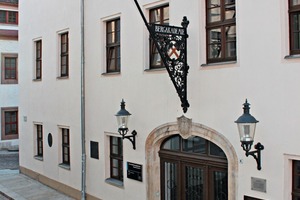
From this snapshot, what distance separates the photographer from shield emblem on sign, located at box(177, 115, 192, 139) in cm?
850

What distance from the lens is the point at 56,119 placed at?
1381 cm

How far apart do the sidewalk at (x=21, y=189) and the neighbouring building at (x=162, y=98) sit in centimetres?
40

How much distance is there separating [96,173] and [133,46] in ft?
13.1

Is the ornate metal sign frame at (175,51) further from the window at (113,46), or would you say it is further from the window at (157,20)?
the window at (113,46)

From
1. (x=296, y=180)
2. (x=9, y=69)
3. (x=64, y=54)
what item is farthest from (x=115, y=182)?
(x=9, y=69)

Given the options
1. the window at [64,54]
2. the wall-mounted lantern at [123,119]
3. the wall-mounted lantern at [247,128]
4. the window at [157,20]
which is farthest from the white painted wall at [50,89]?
the wall-mounted lantern at [247,128]

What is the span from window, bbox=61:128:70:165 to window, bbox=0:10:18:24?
15539mm

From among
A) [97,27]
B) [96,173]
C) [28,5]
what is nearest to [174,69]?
[97,27]

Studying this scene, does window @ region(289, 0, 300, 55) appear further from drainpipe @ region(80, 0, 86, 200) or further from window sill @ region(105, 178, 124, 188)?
drainpipe @ region(80, 0, 86, 200)

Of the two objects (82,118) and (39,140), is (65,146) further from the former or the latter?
(39,140)

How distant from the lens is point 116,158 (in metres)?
11.0

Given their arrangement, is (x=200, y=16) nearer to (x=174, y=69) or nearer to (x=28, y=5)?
(x=174, y=69)

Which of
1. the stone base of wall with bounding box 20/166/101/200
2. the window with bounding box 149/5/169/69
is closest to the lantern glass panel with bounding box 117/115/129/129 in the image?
the window with bounding box 149/5/169/69

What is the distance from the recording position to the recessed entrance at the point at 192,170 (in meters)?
8.22
